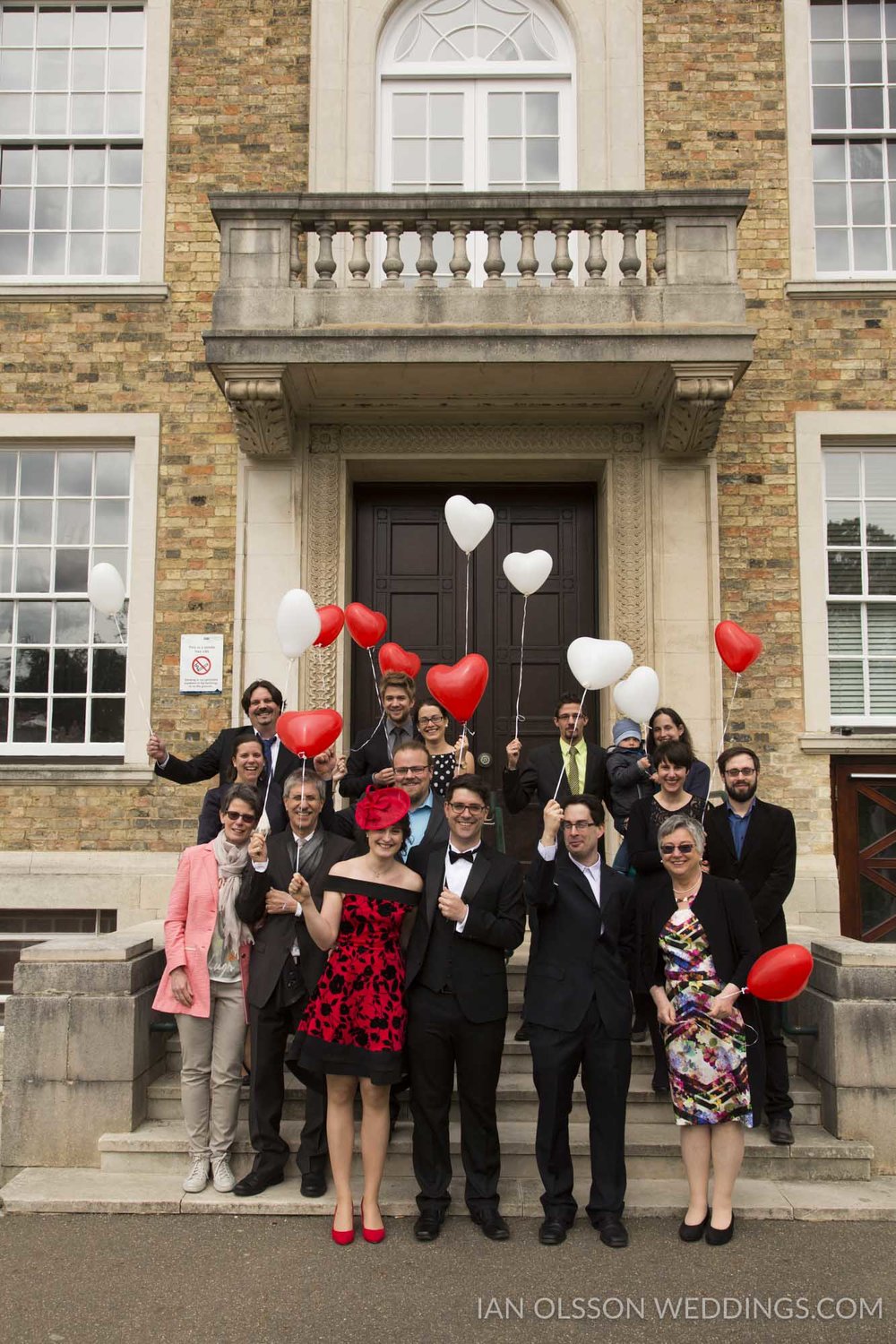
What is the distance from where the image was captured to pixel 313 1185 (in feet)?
16.7

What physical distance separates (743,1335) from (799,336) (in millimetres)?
7454

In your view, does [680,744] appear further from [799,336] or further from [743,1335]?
[799,336]

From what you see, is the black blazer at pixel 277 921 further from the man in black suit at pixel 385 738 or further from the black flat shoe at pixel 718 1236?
the black flat shoe at pixel 718 1236

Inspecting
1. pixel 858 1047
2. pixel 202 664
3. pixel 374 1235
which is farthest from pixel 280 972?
pixel 202 664

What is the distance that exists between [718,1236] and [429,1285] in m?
1.29

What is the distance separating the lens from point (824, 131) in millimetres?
9273

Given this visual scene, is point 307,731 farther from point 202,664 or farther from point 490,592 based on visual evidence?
point 490,592

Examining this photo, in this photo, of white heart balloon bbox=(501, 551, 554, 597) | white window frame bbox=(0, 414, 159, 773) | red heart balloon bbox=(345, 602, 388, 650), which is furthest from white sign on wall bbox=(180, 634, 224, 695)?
white heart balloon bbox=(501, 551, 554, 597)

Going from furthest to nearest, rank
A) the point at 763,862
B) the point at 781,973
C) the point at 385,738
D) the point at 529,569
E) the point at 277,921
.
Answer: the point at 529,569
the point at 385,738
the point at 763,862
the point at 277,921
the point at 781,973

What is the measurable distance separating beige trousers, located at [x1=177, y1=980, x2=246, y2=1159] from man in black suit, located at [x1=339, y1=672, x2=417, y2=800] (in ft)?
4.42

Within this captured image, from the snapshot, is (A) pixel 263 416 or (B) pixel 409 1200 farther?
(A) pixel 263 416

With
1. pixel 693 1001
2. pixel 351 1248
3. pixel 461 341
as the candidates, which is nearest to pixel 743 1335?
pixel 693 1001

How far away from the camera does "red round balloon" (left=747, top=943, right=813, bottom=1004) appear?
180 inches

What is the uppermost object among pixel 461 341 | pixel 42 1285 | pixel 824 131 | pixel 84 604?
pixel 824 131
